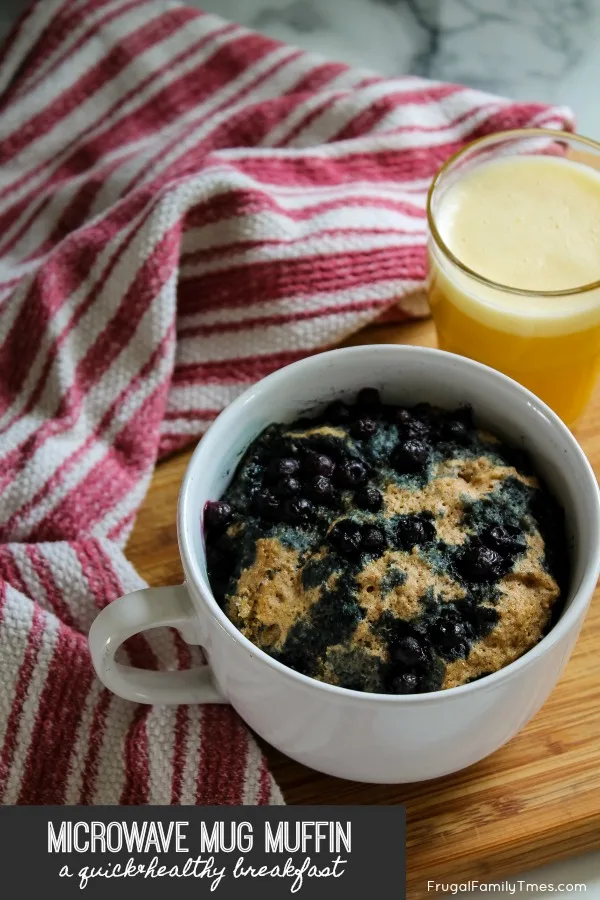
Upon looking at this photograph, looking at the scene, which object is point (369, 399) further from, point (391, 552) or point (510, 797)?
point (510, 797)

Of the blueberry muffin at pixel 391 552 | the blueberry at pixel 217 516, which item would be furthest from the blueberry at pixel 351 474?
the blueberry at pixel 217 516

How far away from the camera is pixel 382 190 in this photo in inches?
54.6

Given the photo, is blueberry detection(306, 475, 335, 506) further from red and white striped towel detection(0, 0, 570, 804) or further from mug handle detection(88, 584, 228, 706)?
red and white striped towel detection(0, 0, 570, 804)

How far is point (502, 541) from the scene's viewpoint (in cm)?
92

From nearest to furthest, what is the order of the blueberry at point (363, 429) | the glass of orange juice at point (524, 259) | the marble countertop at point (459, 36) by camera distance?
1. the blueberry at point (363, 429)
2. the glass of orange juice at point (524, 259)
3. the marble countertop at point (459, 36)

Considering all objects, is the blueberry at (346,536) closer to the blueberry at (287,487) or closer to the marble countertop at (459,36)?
the blueberry at (287,487)

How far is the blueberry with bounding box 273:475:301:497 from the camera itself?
956 mm

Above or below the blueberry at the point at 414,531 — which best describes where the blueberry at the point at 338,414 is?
above

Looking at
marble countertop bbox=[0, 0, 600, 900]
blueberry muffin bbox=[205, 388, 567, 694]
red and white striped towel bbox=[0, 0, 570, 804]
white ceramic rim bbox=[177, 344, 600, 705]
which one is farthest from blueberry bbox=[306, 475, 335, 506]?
marble countertop bbox=[0, 0, 600, 900]

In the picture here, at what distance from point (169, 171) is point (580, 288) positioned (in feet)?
1.98

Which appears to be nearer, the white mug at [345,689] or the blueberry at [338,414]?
the white mug at [345,689]

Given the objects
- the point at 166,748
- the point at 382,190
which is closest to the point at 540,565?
the point at 166,748

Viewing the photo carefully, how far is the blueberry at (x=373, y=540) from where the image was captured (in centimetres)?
91

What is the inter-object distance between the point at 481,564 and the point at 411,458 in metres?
0.13
